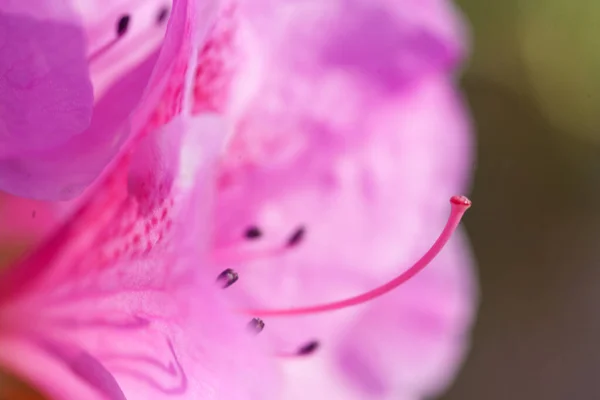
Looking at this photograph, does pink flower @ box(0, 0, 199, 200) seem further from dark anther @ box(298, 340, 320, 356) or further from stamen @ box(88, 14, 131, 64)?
dark anther @ box(298, 340, 320, 356)

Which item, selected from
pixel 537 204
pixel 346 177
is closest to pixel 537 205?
pixel 537 204

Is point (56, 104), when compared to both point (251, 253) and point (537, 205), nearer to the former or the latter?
point (251, 253)

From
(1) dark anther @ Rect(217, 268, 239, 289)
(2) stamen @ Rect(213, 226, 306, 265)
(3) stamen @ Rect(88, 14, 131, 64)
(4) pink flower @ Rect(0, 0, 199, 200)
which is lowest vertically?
(1) dark anther @ Rect(217, 268, 239, 289)

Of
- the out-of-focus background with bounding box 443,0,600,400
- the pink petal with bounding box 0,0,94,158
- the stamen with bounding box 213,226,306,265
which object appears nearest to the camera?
the pink petal with bounding box 0,0,94,158

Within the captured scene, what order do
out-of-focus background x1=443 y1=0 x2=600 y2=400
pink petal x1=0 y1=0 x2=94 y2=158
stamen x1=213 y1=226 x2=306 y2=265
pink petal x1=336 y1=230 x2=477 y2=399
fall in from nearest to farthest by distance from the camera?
pink petal x1=0 y1=0 x2=94 y2=158 → stamen x1=213 y1=226 x2=306 y2=265 → pink petal x1=336 y1=230 x2=477 y2=399 → out-of-focus background x1=443 y1=0 x2=600 y2=400

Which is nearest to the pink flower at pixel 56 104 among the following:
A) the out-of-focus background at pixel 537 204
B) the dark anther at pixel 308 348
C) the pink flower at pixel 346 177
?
the pink flower at pixel 346 177

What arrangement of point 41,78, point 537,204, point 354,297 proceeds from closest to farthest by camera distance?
1. point 41,78
2. point 354,297
3. point 537,204

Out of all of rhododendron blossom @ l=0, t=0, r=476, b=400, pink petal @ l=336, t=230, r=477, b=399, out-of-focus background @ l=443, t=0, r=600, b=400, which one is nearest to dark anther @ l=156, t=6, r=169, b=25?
rhododendron blossom @ l=0, t=0, r=476, b=400

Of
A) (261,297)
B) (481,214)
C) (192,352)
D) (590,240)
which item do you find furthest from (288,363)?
(590,240)
